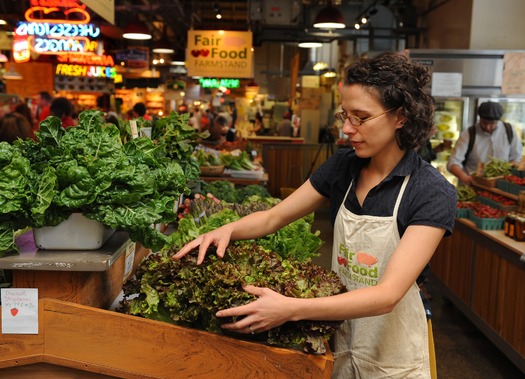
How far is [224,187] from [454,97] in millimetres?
4585

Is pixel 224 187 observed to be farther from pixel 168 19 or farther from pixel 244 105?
pixel 244 105

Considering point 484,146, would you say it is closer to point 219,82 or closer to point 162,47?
point 162,47

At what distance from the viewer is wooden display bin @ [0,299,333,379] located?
2.13m

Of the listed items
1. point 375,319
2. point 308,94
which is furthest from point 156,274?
point 308,94

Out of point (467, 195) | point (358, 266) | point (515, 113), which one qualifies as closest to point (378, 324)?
point (358, 266)

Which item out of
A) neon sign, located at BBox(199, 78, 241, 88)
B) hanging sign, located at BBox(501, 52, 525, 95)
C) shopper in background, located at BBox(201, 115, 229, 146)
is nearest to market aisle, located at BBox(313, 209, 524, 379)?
hanging sign, located at BBox(501, 52, 525, 95)

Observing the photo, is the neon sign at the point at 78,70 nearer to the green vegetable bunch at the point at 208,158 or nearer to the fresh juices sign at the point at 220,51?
the fresh juices sign at the point at 220,51

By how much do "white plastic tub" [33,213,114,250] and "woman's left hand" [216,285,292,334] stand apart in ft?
1.96

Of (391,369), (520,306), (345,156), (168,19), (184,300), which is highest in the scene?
(168,19)

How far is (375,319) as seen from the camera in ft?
8.18

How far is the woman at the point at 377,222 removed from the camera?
2039 mm

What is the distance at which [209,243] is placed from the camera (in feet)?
7.72

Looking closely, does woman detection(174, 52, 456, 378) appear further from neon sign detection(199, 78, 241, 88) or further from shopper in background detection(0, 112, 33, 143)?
neon sign detection(199, 78, 241, 88)

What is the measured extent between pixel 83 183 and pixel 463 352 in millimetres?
4784
